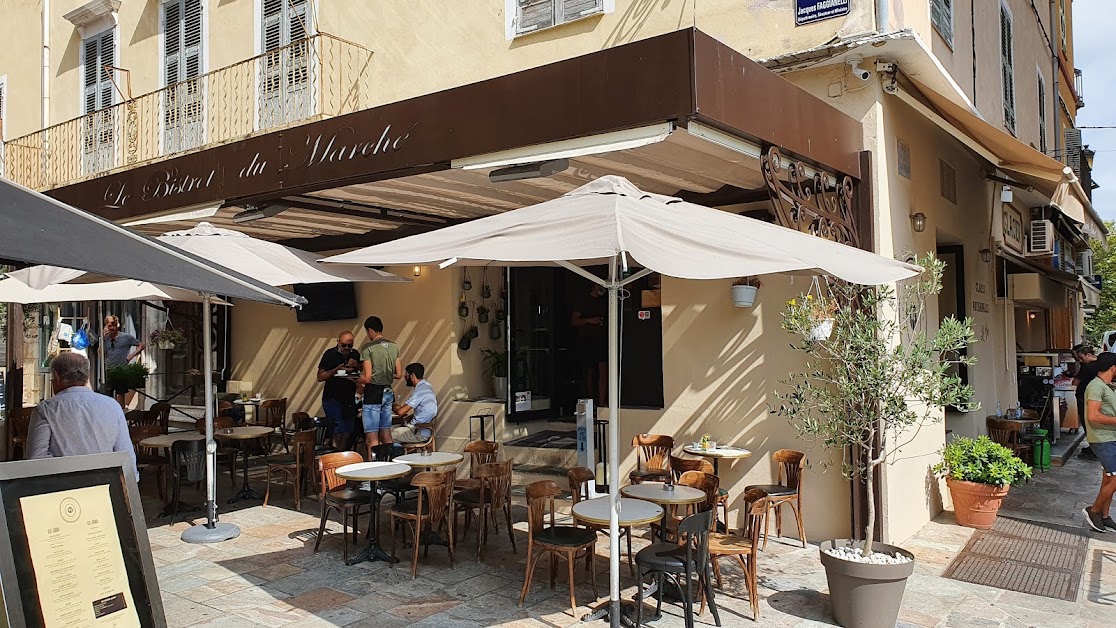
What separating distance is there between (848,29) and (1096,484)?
6.54 metres

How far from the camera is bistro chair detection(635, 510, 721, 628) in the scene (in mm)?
4602

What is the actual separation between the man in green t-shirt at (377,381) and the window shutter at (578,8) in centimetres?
394

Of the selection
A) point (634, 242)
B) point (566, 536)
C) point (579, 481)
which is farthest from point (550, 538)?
point (634, 242)

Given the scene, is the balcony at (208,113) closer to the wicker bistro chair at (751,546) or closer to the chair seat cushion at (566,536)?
the chair seat cushion at (566,536)

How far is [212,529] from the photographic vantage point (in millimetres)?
7039

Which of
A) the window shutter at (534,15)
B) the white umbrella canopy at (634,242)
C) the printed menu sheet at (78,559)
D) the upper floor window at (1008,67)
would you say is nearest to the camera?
the printed menu sheet at (78,559)

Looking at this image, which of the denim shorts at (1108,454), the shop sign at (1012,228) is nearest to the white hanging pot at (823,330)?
the denim shorts at (1108,454)

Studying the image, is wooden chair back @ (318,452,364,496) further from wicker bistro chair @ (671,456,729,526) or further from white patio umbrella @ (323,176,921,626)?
wicker bistro chair @ (671,456,729,526)

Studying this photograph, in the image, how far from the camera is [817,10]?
6953mm

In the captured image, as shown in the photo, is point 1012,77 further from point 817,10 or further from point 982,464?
point 982,464

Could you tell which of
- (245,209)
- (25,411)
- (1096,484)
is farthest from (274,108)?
(1096,484)

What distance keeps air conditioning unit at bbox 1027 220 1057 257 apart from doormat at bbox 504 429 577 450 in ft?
24.5

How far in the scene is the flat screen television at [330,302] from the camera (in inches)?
438

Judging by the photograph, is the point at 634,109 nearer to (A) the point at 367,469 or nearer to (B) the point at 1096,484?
(A) the point at 367,469
